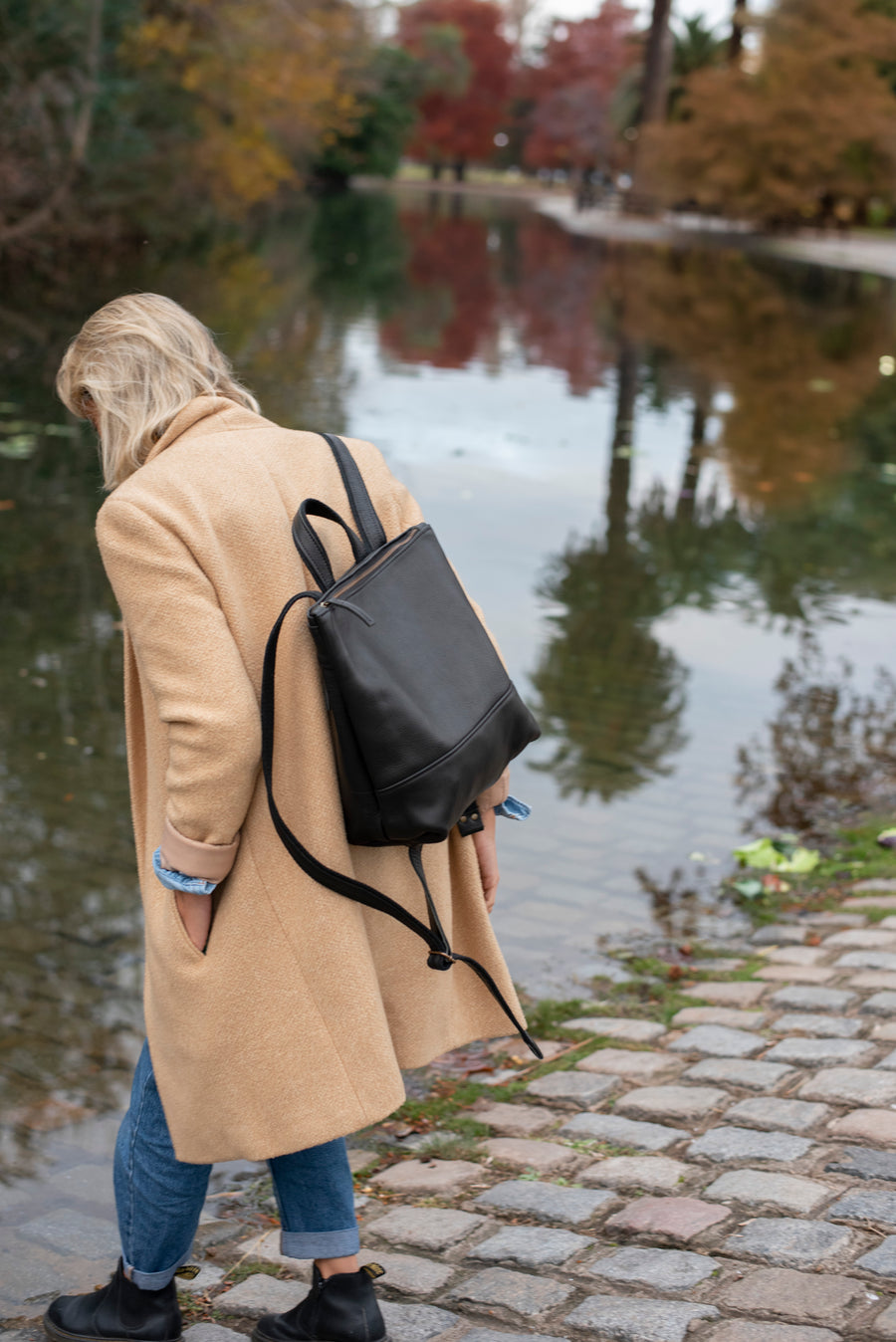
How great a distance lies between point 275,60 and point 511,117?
83.8 meters

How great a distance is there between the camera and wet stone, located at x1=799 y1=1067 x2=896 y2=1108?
10.8 feet

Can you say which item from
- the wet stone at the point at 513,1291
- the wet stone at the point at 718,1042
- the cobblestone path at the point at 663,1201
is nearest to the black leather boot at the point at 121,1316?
the cobblestone path at the point at 663,1201

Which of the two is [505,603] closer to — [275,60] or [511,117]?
[275,60]

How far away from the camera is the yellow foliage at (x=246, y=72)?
27750 millimetres

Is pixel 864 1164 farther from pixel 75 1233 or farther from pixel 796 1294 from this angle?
pixel 75 1233

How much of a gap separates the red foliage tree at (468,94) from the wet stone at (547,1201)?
360 ft

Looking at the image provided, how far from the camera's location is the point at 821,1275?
2.56m

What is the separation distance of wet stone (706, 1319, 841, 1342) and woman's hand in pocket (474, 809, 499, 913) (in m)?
0.83

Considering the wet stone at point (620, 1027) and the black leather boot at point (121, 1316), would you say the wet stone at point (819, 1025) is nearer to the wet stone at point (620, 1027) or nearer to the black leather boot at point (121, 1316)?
the wet stone at point (620, 1027)

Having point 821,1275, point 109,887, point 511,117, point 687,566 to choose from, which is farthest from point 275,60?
point 511,117

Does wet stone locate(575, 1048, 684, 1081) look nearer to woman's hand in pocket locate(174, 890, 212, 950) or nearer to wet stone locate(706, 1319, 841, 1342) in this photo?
wet stone locate(706, 1319, 841, 1342)

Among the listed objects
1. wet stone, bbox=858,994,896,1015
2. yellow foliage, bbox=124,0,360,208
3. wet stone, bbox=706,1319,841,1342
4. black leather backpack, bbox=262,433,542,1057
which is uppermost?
yellow foliage, bbox=124,0,360,208

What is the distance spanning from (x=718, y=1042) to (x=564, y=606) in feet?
14.7

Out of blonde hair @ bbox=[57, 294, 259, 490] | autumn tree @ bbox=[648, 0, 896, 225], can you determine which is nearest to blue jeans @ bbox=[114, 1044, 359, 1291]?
blonde hair @ bbox=[57, 294, 259, 490]
